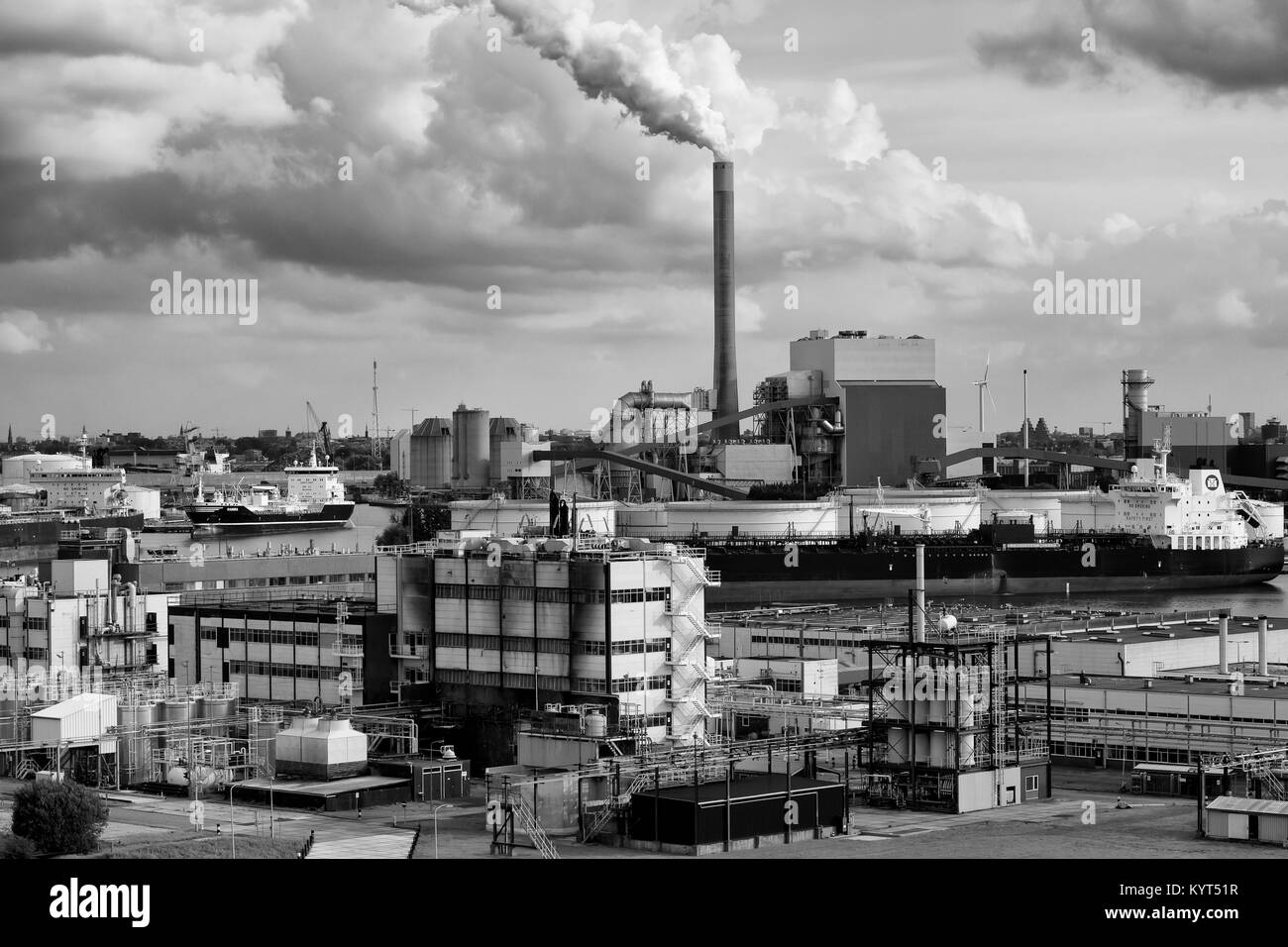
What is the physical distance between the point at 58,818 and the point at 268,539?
416ft

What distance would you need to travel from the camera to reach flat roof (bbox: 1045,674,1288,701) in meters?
42.1

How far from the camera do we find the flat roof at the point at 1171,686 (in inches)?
1657

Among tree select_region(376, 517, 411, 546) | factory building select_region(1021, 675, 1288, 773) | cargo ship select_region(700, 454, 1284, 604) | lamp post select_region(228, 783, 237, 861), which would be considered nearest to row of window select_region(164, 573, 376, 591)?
cargo ship select_region(700, 454, 1284, 604)

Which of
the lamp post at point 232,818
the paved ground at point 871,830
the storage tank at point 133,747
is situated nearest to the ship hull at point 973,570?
the storage tank at point 133,747

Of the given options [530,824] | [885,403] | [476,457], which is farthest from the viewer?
[476,457]

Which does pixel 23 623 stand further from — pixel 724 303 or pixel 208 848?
pixel 724 303

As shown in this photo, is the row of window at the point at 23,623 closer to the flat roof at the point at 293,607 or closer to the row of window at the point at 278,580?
the flat roof at the point at 293,607

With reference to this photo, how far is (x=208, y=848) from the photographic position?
2944 cm

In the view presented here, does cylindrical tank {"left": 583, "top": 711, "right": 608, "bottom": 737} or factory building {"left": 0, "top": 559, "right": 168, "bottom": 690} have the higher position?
factory building {"left": 0, "top": 559, "right": 168, "bottom": 690}

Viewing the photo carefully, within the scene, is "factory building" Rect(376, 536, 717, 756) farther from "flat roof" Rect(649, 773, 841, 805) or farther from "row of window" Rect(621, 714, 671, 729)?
"flat roof" Rect(649, 773, 841, 805)

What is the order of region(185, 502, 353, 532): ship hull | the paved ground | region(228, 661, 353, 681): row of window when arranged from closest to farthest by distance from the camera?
the paved ground < region(228, 661, 353, 681): row of window < region(185, 502, 353, 532): ship hull

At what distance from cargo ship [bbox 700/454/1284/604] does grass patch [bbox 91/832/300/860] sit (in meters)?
72.8

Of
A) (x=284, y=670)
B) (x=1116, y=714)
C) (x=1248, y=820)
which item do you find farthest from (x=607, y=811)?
(x=284, y=670)

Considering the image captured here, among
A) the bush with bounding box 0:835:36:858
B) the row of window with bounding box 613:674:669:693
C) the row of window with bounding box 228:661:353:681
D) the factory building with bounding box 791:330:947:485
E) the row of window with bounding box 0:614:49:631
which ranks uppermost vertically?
the factory building with bounding box 791:330:947:485
